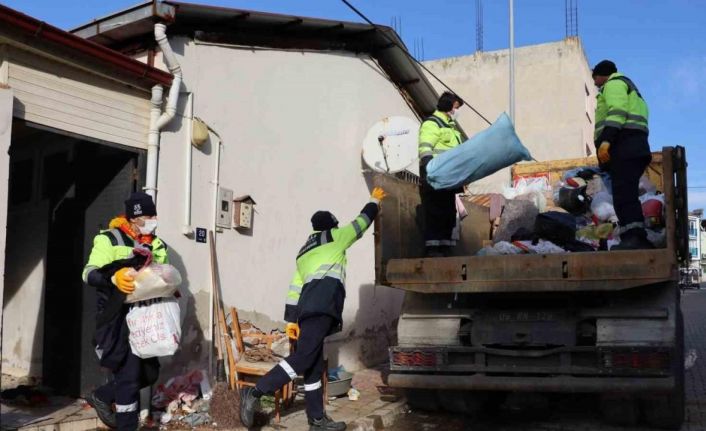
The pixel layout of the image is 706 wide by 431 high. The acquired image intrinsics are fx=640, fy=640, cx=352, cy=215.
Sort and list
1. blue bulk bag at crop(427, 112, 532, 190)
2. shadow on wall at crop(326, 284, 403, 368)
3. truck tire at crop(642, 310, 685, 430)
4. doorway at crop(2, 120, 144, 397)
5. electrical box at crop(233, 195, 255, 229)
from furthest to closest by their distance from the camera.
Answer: shadow on wall at crop(326, 284, 403, 368) → electrical box at crop(233, 195, 255, 229) → doorway at crop(2, 120, 144, 397) → blue bulk bag at crop(427, 112, 532, 190) → truck tire at crop(642, 310, 685, 430)

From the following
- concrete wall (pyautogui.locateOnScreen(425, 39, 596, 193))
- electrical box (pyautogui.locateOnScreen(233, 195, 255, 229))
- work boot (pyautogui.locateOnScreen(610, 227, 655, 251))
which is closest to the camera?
work boot (pyautogui.locateOnScreen(610, 227, 655, 251))

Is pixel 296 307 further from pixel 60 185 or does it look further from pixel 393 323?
pixel 393 323

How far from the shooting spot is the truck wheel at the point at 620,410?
192 inches

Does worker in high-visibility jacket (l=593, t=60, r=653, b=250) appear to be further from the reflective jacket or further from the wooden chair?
the reflective jacket

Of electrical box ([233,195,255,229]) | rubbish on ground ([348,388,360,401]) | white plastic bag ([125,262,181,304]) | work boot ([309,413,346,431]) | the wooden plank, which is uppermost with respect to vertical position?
electrical box ([233,195,255,229])

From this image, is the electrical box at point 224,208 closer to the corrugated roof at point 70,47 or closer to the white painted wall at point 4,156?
the corrugated roof at point 70,47

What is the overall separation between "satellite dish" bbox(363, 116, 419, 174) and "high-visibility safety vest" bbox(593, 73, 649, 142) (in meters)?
3.10

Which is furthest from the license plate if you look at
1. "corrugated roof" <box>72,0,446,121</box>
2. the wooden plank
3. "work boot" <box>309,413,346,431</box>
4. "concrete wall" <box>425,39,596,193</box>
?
"concrete wall" <box>425,39,596,193</box>

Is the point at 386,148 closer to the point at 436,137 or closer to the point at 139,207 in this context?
the point at 436,137

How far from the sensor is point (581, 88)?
74.4 ft

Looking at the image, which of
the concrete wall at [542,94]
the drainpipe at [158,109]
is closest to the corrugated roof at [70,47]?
the drainpipe at [158,109]

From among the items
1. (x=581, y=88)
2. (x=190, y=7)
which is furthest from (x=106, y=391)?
(x=581, y=88)

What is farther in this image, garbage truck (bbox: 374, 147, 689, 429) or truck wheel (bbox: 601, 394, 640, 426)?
truck wheel (bbox: 601, 394, 640, 426)

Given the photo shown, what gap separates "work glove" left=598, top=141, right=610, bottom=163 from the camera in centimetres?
529
